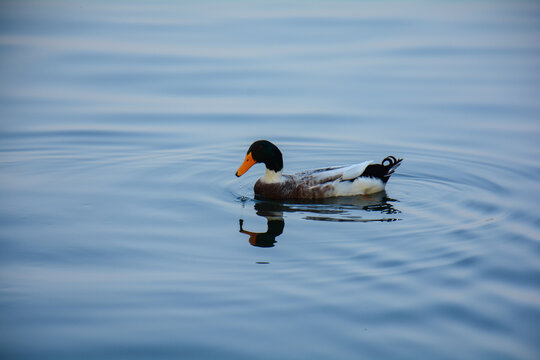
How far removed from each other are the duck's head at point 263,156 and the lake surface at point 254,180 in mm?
461

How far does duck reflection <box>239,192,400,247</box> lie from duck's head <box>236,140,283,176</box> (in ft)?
2.06

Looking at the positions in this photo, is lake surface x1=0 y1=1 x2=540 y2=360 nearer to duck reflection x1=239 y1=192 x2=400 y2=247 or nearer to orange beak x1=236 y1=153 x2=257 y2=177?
duck reflection x1=239 y1=192 x2=400 y2=247

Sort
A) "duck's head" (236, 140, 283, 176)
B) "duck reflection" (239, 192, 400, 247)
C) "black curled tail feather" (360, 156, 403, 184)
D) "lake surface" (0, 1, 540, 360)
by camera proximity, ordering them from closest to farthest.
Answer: "lake surface" (0, 1, 540, 360)
"duck reflection" (239, 192, 400, 247)
"black curled tail feather" (360, 156, 403, 184)
"duck's head" (236, 140, 283, 176)

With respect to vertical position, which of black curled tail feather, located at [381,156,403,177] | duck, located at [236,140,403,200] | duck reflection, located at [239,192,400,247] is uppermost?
black curled tail feather, located at [381,156,403,177]

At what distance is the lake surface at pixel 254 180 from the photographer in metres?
6.88

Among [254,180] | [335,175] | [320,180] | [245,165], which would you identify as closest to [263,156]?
[245,165]

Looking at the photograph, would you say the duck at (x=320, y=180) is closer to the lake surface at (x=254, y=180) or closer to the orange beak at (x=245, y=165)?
the orange beak at (x=245, y=165)

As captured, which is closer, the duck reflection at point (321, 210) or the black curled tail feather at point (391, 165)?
the duck reflection at point (321, 210)

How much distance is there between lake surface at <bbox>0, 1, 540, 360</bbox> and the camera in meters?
6.88

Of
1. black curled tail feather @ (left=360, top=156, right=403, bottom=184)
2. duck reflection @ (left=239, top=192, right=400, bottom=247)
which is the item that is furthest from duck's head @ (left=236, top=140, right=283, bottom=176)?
black curled tail feather @ (left=360, top=156, right=403, bottom=184)

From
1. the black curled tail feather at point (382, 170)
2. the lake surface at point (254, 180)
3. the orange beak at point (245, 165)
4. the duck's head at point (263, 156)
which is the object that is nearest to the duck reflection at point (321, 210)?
the lake surface at point (254, 180)

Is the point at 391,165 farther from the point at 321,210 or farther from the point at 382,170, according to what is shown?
the point at 321,210

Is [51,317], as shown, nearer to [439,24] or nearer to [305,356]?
[305,356]

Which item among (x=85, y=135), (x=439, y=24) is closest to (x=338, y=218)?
(x=85, y=135)
